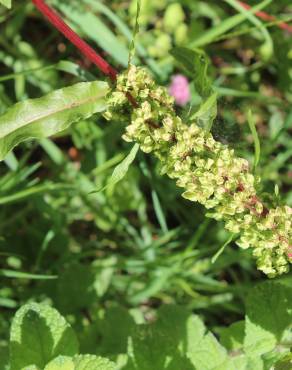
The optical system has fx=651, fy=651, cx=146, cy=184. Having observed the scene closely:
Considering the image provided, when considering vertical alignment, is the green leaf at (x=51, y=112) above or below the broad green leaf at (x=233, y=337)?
above

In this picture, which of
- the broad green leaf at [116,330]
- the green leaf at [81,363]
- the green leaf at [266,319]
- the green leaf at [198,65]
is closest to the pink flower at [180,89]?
the green leaf at [198,65]

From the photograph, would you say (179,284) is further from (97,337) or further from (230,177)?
(230,177)

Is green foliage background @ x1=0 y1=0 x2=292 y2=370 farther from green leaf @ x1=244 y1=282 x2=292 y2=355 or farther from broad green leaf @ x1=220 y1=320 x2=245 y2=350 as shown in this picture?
green leaf @ x1=244 y1=282 x2=292 y2=355

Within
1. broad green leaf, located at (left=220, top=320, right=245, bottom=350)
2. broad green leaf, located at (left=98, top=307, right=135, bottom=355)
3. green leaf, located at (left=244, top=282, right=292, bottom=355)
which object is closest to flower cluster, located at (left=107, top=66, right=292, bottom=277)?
green leaf, located at (left=244, top=282, right=292, bottom=355)

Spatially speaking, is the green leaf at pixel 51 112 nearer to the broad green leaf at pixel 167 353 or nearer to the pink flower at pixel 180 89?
the broad green leaf at pixel 167 353

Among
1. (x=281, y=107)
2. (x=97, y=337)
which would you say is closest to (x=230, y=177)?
(x=97, y=337)
